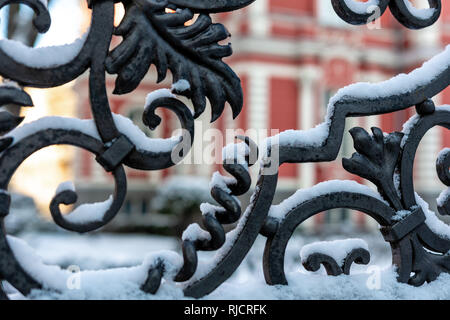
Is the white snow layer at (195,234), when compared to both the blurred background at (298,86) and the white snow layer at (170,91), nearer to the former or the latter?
the white snow layer at (170,91)

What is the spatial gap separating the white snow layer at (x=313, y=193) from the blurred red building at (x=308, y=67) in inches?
440

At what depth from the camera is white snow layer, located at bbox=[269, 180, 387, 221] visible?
3.16 ft

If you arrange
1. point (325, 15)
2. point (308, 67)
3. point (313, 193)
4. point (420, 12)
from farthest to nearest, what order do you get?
point (325, 15)
point (308, 67)
point (420, 12)
point (313, 193)

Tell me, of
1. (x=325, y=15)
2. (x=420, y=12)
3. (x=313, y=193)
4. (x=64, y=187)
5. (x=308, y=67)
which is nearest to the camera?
(x=64, y=187)

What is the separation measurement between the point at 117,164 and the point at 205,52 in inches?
10.8

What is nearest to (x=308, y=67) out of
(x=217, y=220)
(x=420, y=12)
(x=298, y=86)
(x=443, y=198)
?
(x=298, y=86)

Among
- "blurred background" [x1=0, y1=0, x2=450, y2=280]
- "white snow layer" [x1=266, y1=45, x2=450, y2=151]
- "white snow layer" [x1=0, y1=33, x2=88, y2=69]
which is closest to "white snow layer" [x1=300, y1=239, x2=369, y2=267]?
"white snow layer" [x1=266, y1=45, x2=450, y2=151]

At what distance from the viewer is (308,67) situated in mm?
13539

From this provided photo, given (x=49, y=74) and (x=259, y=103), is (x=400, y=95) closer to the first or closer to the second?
(x=49, y=74)

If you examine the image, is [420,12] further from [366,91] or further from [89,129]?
[89,129]

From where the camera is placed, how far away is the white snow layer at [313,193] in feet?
3.16

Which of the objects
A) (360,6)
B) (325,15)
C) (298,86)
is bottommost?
(360,6)

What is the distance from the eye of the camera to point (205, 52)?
3.05 feet

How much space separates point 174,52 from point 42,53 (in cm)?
24
